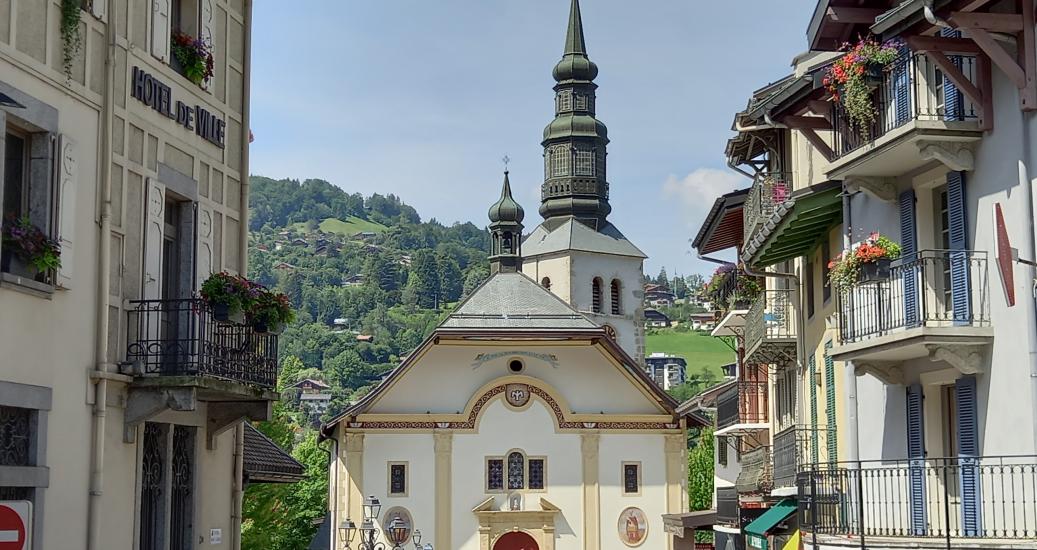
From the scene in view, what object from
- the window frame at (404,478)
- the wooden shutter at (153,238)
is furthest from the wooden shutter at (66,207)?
the window frame at (404,478)

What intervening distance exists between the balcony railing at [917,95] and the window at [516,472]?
112ft

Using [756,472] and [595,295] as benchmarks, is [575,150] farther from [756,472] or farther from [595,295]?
[756,472]

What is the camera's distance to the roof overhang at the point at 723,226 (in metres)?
30.5

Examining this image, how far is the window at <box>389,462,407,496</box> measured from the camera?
1981 inches

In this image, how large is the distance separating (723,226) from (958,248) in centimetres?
1532

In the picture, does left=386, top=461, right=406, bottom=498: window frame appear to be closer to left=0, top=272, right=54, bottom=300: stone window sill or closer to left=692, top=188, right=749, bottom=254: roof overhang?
left=692, top=188, right=749, bottom=254: roof overhang

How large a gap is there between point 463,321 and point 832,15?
37524 mm

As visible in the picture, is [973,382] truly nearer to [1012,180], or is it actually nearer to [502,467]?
[1012,180]

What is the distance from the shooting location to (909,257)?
17516 millimetres

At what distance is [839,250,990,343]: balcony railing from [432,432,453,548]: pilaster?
3277 centimetres

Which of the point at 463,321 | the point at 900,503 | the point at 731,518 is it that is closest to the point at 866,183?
the point at 900,503

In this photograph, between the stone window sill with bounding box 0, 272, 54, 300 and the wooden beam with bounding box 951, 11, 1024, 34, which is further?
the wooden beam with bounding box 951, 11, 1024, 34

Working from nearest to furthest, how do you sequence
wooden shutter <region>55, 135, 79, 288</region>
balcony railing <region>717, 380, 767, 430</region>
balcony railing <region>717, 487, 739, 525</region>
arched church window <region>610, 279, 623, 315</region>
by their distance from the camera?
1. wooden shutter <region>55, 135, 79, 288</region>
2. balcony railing <region>717, 380, 767, 430</region>
3. balcony railing <region>717, 487, 739, 525</region>
4. arched church window <region>610, 279, 623, 315</region>

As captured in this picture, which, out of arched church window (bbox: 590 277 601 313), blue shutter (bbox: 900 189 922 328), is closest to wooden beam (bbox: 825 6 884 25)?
blue shutter (bbox: 900 189 922 328)
